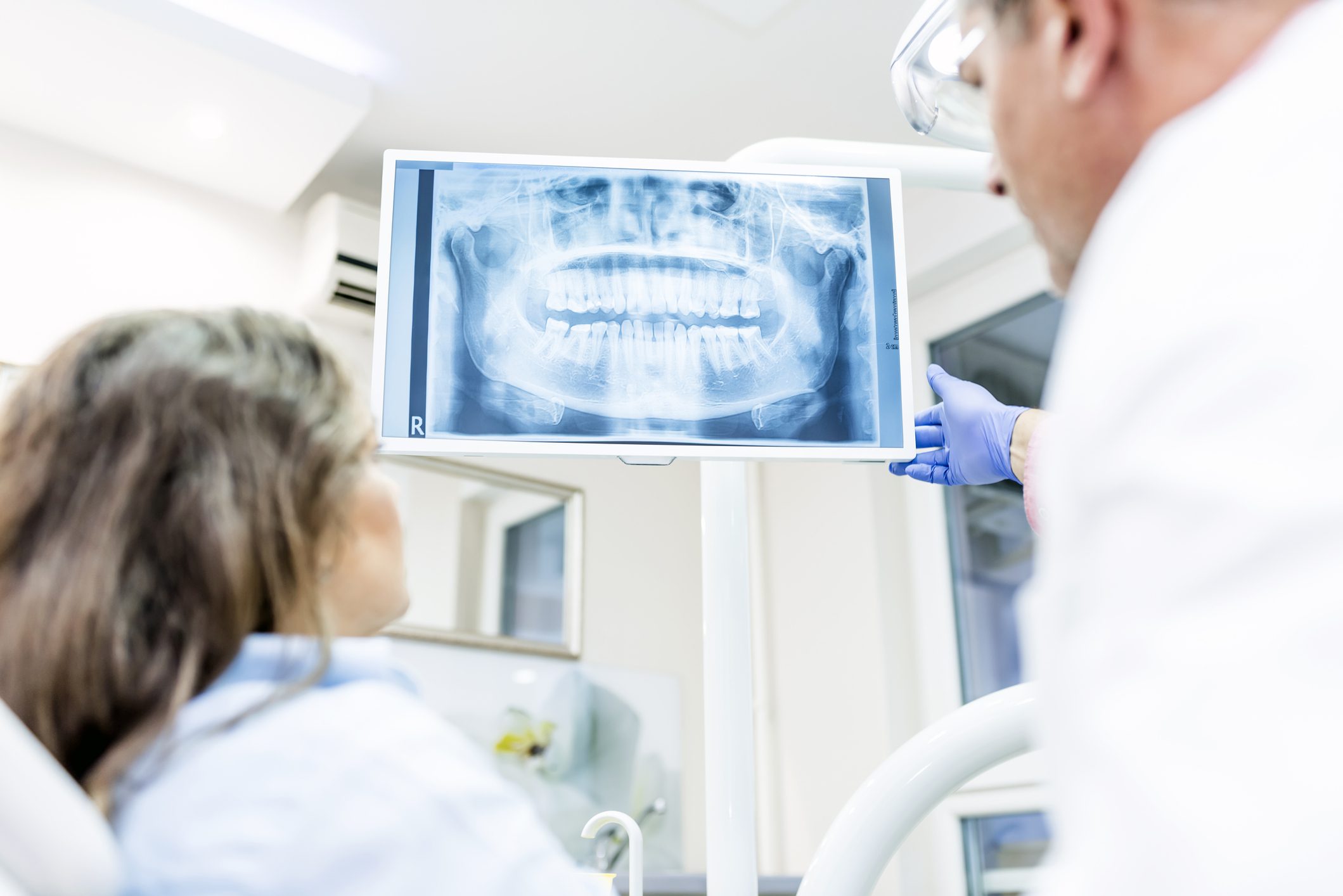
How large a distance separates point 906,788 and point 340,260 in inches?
91.5

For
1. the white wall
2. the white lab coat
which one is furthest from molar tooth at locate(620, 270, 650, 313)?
the white wall

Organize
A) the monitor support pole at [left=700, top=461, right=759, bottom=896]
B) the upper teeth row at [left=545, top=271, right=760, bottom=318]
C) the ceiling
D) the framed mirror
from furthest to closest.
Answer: the framed mirror, the ceiling, the upper teeth row at [left=545, top=271, right=760, bottom=318], the monitor support pole at [left=700, top=461, right=759, bottom=896]

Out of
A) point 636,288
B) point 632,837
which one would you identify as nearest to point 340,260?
point 636,288

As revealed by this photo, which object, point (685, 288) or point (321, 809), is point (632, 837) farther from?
point (321, 809)

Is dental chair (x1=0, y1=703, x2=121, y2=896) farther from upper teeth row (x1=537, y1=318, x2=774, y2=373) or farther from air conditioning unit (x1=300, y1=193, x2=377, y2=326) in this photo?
air conditioning unit (x1=300, y1=193, x2=377, y2=326)

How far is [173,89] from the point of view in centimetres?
254

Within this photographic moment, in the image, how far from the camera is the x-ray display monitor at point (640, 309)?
4.05 ft

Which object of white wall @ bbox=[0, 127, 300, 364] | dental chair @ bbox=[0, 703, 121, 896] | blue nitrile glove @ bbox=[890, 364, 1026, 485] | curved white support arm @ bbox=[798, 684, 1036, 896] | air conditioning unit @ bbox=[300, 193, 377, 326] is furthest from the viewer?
air conditioning unit @ bbox=[300, 193, 377, 326]

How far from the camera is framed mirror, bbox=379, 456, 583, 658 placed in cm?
302

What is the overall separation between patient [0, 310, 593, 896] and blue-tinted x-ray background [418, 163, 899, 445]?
1.52 ft

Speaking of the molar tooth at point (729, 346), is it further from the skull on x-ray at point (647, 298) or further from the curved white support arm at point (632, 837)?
the curved white support arm at point (632, 837)

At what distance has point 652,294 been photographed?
1.31 meters

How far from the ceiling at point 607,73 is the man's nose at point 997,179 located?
6.11 feet

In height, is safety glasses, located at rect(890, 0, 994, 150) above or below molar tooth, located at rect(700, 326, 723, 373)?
above
